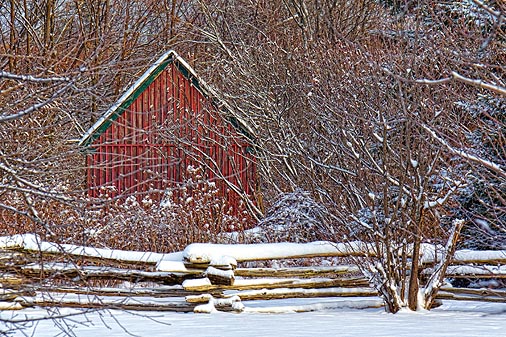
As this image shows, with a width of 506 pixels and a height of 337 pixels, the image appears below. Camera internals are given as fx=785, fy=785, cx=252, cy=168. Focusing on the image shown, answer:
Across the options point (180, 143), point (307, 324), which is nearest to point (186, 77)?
point (180, 143)

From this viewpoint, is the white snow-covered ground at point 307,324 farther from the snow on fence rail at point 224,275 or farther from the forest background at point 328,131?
the forest background at point 328,131

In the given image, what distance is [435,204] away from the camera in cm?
800

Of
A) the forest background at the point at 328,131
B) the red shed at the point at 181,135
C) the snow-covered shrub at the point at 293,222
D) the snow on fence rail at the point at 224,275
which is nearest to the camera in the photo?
the forest background at the point at 328,131

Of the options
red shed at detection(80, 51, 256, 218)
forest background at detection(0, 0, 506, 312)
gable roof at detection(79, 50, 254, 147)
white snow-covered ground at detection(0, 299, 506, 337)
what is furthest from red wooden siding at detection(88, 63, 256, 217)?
white snow-covered ground at detection(0, 299, 506, 337)

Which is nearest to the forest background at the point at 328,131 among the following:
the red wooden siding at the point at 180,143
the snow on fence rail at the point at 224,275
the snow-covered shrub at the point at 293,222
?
the snow-covered shrub at the point at 293,222

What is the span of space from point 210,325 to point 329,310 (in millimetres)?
1823

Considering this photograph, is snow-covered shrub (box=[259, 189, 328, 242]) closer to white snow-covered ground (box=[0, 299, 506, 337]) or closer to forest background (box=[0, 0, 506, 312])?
forest background (box=[0, 0, 506, 312])

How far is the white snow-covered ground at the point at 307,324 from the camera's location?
273 inches

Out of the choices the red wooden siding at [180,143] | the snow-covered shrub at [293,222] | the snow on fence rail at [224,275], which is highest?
the red wooden siding at [180,143]

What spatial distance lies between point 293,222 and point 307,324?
16.5 feet

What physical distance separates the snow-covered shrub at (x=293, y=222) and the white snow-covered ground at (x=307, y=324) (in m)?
3.46

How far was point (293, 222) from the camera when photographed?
12.5 meters

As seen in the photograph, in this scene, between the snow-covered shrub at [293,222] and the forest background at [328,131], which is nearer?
the forest background at [328,131]

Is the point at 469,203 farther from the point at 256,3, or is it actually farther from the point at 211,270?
the point at 256,3
